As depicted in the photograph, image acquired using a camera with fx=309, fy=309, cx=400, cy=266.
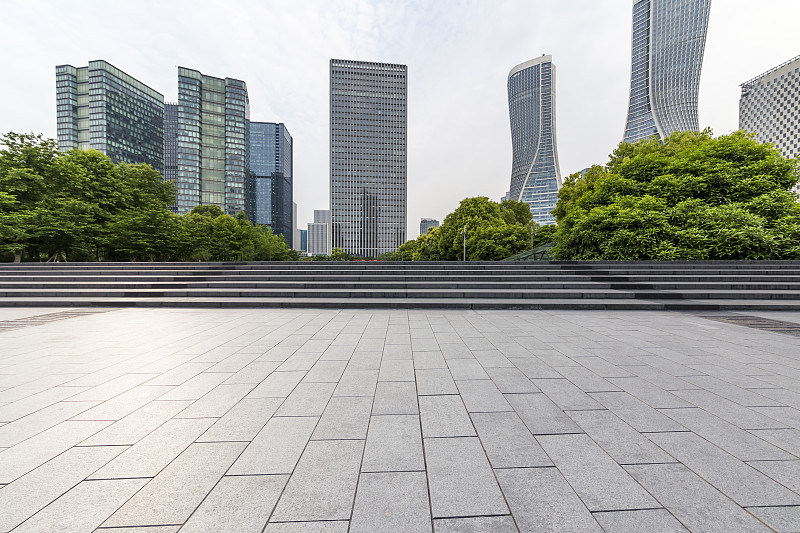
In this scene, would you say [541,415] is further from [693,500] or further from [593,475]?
[693,500]

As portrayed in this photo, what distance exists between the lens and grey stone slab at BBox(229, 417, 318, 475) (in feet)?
7.88

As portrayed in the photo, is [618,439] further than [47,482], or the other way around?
[618,439]

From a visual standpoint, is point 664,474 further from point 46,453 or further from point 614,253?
point 614,253

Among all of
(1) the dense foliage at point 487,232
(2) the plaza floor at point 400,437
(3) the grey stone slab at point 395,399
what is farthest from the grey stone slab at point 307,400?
(1) the dense foliage at point 487,232

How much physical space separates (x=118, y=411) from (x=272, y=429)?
185 cm

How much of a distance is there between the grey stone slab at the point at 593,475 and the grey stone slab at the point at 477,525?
0.58m

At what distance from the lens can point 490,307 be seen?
10.0 metres

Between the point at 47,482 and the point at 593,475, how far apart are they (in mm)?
3964

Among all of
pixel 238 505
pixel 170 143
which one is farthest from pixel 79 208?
pixel 170 143

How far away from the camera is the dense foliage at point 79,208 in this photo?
2041 cm

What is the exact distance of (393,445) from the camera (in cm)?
272

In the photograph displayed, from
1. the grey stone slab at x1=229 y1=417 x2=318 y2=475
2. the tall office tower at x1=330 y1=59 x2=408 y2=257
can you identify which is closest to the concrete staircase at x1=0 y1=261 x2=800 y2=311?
the grey stone slab at x1=229 y1=417 x2=318 y2=475

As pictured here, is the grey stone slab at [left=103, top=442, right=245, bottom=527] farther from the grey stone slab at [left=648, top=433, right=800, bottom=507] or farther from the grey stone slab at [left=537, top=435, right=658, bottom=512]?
the grey stone slab at [left=648, top=433, right=800, bottom=507]

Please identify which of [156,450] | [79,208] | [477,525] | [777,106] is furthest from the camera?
[777,106]
